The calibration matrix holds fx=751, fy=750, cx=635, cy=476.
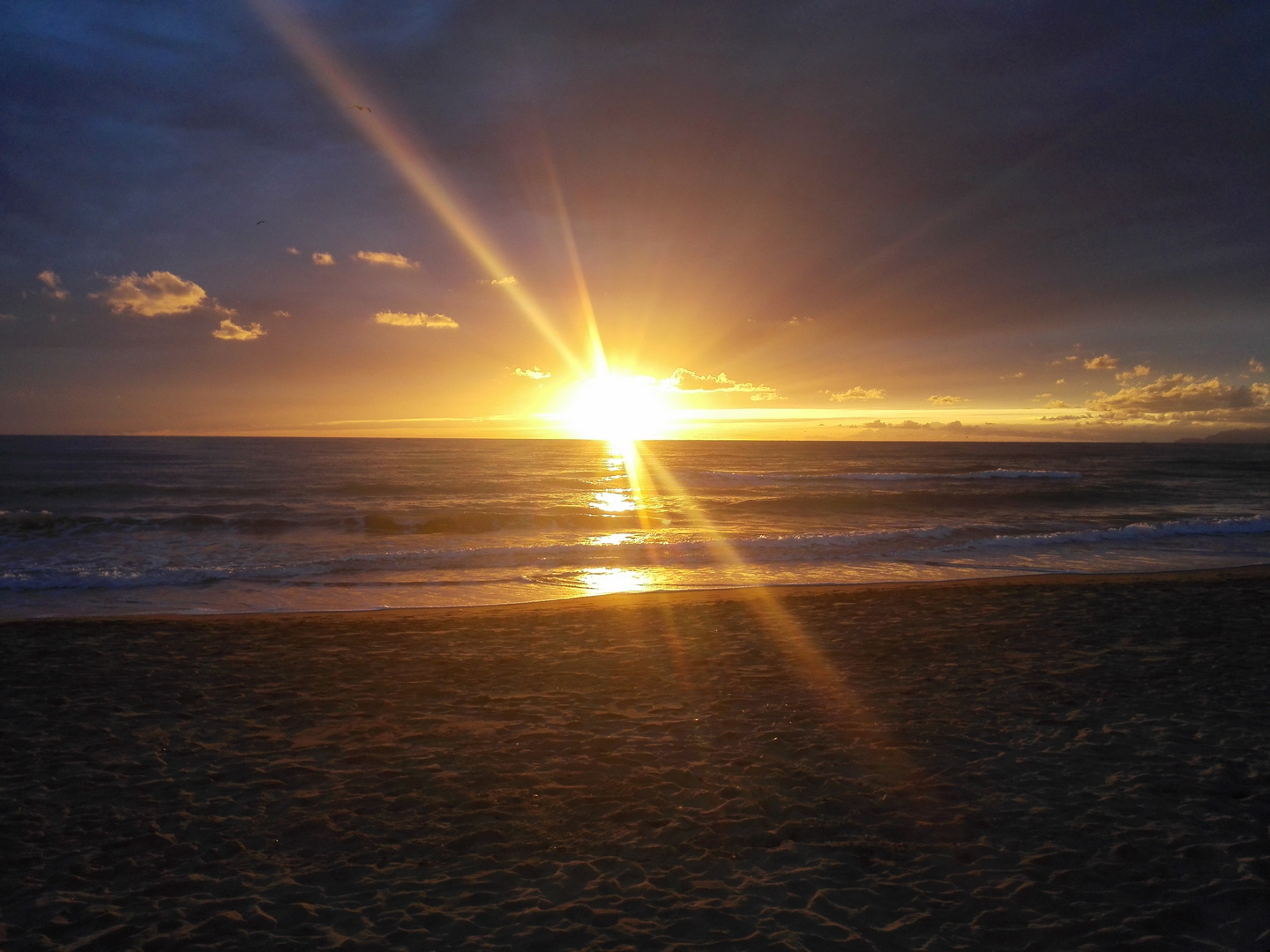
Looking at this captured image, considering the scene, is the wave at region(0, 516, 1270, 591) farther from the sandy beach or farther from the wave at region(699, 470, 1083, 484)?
the wave at region(699, 470, 1083, 484)

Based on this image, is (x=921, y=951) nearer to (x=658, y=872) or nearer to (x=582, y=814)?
(x=658, y=872)

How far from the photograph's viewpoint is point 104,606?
46.0 feet

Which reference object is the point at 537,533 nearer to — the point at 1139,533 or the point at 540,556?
the point at 540,556

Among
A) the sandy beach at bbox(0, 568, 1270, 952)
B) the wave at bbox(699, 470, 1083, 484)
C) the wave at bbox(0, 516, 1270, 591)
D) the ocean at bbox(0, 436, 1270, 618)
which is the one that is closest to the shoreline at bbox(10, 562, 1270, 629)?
the ocean at bbox(0, 436, 1270, 618)

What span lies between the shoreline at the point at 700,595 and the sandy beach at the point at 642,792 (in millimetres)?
2148

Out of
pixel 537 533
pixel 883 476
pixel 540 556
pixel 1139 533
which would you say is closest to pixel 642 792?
pixel 540 556

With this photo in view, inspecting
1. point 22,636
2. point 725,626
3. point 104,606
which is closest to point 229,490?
point 104,606

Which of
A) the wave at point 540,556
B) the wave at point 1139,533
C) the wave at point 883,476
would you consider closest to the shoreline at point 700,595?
the wave at point 540,556

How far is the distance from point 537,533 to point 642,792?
2125 centimetres

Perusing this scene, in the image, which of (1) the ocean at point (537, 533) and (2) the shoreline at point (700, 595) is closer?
(2) the shoreline at point (700, 595)

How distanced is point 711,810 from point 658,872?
900 millimetres

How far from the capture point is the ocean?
53.5ft

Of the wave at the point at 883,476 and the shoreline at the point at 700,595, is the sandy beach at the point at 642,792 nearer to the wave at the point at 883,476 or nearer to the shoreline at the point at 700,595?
the shoreline at the point at 700,595

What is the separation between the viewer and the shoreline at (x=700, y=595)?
12.9m
